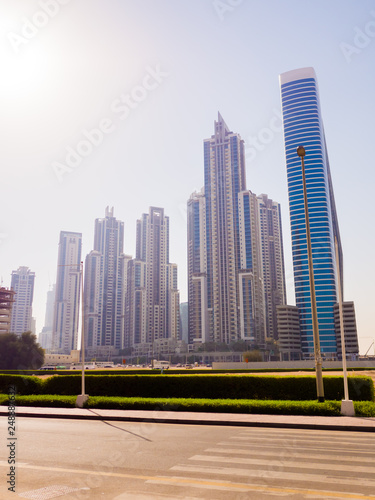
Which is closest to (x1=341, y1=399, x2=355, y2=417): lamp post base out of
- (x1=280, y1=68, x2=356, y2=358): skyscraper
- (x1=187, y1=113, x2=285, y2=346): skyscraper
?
(x1=280, y1=68, x2=356, y2=358): skyscraper

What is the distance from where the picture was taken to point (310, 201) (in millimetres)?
157875

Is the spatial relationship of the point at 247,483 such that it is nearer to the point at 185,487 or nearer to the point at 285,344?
the point at 185,487

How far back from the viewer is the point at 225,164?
18325cm

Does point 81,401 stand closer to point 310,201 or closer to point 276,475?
point 276,475

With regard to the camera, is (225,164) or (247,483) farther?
(225,164)

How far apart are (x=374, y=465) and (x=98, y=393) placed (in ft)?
67.7

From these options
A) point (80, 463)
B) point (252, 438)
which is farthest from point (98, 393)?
point (80, 463)

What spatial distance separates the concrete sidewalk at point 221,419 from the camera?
14484mm

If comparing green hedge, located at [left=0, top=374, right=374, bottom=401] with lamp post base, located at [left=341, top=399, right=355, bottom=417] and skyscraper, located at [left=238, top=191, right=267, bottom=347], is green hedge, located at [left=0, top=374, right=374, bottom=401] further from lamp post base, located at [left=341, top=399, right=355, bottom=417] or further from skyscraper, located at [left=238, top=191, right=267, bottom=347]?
skyscraper, located at [left=238, top=191, right=267, bottom=347]

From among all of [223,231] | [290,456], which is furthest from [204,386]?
[223,231]

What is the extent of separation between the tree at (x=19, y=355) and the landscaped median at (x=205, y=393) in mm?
62339

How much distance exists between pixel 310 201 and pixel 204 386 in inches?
5659

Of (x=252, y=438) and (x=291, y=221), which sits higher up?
(x=291, y=221)

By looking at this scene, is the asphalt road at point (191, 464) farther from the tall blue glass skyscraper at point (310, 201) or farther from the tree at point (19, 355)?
the tall blue glass skyscraper at point (310, 201)
